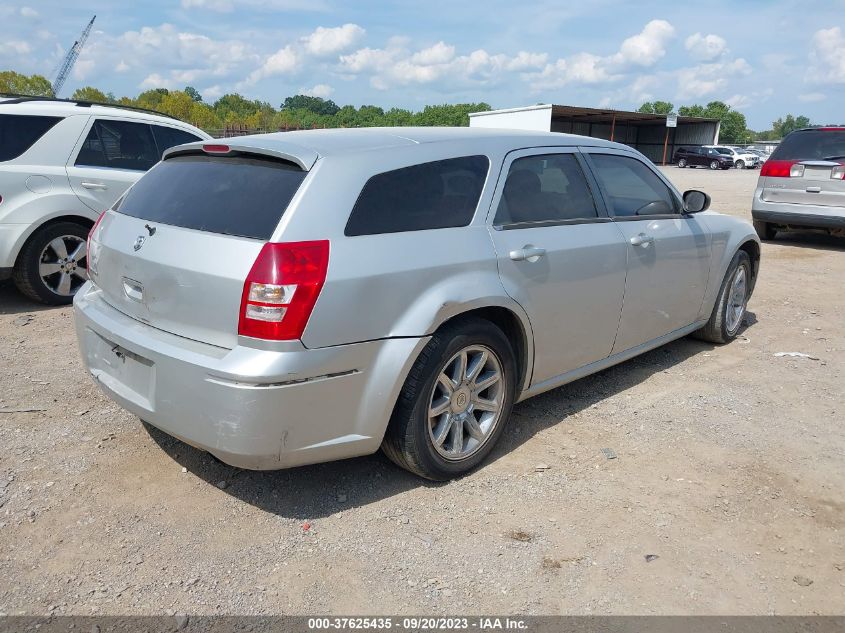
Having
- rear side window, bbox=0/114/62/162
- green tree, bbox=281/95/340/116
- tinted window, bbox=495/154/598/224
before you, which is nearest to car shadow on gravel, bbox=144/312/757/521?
tinted window, bbox=495/154/598/224

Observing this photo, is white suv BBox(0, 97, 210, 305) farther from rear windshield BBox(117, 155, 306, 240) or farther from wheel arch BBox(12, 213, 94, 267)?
rear windshield BBox(117, 155, 306, 240)

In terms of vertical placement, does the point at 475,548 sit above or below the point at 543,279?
below

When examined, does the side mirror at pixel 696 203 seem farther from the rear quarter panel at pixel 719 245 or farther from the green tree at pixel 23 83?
the green tree at pixel 23 83

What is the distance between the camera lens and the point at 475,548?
2.97 metres

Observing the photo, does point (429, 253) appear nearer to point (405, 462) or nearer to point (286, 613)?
point (405, 462)

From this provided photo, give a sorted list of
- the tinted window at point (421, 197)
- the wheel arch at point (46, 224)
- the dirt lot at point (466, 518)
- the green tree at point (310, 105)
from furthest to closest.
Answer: the green tree at point (310, 105), the wheel arch at point (46, 224), the tinted window at point (421, 197), the dirt lot at point (466, 518)

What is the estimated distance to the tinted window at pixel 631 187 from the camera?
4.39 metres

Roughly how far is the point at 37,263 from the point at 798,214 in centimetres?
988

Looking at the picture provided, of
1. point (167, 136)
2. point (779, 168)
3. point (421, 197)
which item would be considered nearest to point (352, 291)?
point (421, 197)

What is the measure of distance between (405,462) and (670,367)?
278 centimetres

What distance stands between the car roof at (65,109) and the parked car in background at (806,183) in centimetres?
844

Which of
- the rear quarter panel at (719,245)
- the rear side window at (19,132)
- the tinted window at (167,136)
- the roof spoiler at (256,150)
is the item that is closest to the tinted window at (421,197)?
the roof spoiler at (256,150)

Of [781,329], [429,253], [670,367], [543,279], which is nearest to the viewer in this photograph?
[429,253]

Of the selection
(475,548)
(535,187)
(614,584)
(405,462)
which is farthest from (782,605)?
(535,187)
